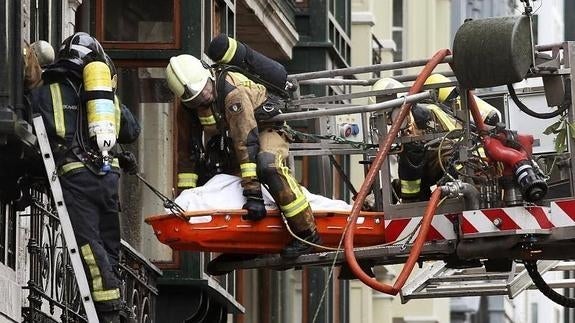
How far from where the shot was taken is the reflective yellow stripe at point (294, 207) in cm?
2080

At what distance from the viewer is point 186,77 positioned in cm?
2053

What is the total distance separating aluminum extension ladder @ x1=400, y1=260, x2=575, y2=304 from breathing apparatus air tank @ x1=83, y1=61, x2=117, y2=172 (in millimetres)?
5845

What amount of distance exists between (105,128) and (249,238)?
105 inches

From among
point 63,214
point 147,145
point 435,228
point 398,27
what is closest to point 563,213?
point 435,228

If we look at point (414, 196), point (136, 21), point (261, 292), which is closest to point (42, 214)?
point (414, 196)

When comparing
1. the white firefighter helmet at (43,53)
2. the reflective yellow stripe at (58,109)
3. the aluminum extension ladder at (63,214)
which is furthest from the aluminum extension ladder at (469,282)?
the reflective yellow stripe at (58,109)

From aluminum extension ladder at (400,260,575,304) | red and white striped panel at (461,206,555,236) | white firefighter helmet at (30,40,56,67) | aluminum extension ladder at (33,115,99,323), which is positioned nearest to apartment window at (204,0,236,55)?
aluminum extension ladder at (400,260,575,304)

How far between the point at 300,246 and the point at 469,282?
4.35m

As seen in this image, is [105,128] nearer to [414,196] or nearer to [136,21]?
[414,196]

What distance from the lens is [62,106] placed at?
741 inches

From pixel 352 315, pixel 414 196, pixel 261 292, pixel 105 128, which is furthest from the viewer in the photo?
pixel 352 315

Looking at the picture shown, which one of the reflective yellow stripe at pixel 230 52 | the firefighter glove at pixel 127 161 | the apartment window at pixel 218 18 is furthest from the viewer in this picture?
the apartment window at pixel 218 18

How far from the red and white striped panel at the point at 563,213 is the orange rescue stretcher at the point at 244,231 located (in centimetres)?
163

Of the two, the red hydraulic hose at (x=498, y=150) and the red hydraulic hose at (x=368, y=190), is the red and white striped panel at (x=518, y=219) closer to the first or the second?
the red hydraulic hose at (x=498, y=150)
